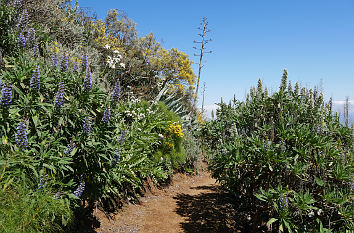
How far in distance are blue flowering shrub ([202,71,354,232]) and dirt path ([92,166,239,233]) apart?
818 millimetres

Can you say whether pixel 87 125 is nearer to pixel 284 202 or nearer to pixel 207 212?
pixel 284 202

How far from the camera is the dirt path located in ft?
14.7

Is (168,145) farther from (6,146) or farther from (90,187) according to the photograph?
(6,146)

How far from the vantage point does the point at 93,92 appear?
10.4 ft

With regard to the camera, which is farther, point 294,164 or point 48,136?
point 294,164

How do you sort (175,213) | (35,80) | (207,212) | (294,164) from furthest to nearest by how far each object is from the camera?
(175,213)
(207,212)
(294,164)
(35,80)

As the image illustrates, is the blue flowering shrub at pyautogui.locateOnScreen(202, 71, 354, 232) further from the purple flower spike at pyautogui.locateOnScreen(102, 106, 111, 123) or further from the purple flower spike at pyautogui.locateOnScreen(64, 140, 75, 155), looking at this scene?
the purple flower spike at pyautogui.locateOnScreen(64, 140, 75, 155)

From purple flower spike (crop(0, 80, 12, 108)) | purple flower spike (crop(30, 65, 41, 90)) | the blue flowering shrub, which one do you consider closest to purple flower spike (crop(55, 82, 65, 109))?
purple flower spike (crop(30, 65, 41, 90))

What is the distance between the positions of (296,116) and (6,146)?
414cm

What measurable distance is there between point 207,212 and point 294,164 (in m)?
2.59

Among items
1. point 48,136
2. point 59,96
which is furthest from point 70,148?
Answer: point 59,96

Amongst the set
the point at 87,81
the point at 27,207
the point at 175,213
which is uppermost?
the point at 87,81

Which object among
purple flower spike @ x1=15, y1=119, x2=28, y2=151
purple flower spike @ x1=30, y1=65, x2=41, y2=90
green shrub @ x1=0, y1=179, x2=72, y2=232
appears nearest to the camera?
green shrub @ x1=0, y1=179, x2=72, y2=232

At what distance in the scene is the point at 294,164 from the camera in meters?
3.29
